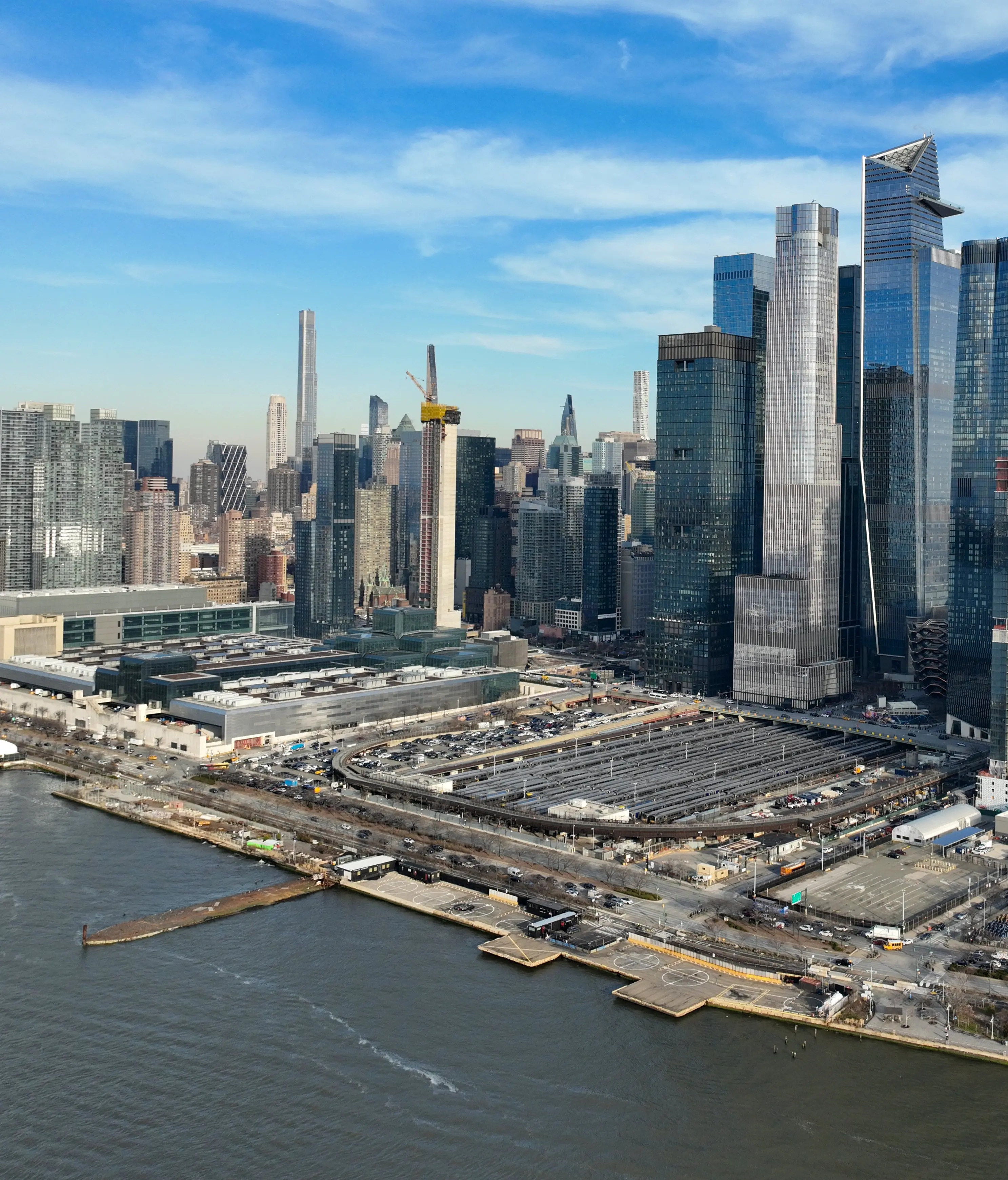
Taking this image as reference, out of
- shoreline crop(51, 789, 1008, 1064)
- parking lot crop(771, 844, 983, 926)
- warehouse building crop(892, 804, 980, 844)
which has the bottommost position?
shoreline crop(51, 789, 1008, 1064)

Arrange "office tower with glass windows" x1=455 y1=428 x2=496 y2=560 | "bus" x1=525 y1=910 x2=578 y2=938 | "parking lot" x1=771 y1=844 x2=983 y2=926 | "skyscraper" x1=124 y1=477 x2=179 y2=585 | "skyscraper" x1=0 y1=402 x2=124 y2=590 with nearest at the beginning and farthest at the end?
"bus" x1=525 y1=910 x2=578 y2=938, "parking lot" x1=771 y1=844 x2=983 y2=926, "skyscraper" x1=0 y1=402 x2=124 y2=590, "skyscraper" x1=124 y1=477 x2=179 y2=585, "office tower with glass windows" x1=455 y1=428 x2=496 y2=560

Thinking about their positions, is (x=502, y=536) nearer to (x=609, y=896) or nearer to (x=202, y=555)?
(x=202, y=555)

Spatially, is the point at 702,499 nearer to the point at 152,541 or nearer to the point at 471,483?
the point at 471,483

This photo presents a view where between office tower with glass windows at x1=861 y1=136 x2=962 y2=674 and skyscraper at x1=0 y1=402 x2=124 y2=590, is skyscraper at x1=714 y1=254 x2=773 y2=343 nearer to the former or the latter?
office tower with glass windows at x1=861 y1=136 x2=962 y2=674

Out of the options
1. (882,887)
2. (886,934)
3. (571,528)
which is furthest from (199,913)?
(571,528)

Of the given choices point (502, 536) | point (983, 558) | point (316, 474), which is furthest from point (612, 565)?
point (983, 558)

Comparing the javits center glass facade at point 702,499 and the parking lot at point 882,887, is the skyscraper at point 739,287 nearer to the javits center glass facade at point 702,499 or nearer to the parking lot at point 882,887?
the javits center glass facade at point 702,499

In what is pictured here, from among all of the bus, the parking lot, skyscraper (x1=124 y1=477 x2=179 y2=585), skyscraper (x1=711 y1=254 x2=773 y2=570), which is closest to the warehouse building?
the parking lot
